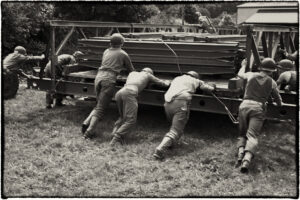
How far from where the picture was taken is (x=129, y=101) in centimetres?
707

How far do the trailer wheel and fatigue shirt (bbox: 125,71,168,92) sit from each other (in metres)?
2.93

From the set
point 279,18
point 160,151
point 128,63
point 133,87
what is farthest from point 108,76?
point 279,18

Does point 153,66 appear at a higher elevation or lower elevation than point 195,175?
higher

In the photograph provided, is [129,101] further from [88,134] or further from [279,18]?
[279,18]

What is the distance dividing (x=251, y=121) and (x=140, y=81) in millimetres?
2056

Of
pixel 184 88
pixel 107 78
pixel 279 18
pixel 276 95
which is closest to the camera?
pixel 276 95

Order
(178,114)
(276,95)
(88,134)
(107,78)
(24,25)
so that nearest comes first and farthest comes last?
(276,95)
(178,114)
(88,134)
(107,78)
(24,25)

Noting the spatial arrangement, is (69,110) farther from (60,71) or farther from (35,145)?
(35,145)

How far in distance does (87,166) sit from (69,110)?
10.8 ft

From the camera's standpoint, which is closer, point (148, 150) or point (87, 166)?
point (87, 166)

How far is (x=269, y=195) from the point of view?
5215mm

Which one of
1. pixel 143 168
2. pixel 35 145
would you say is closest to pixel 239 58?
pixel 143 168

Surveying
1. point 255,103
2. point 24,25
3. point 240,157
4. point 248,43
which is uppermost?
point 24,25

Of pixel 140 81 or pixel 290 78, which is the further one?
pixel 140 81
